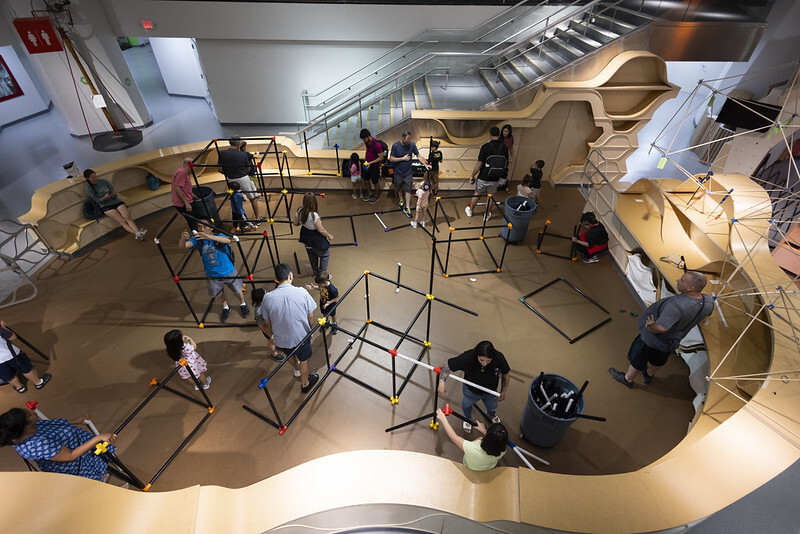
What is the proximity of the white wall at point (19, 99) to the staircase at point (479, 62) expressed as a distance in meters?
A: 9.06

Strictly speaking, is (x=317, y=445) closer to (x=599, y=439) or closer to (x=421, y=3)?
(x=599, y=439)

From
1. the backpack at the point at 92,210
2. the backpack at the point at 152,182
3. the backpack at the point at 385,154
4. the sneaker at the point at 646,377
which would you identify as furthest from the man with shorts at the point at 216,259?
the sneaker at the point at 646,377

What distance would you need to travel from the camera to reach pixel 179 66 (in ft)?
39.9

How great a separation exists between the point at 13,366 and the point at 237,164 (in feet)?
12.6

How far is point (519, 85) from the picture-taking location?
301 inches

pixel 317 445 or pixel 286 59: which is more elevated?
pixel 286 59

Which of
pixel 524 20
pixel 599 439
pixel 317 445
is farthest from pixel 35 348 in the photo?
pixel 524 20

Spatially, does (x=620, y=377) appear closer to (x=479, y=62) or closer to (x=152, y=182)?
(x=479, y=62)

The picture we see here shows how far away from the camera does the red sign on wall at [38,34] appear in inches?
312

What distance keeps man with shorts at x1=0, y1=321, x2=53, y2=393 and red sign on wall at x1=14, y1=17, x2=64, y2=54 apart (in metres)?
7.40

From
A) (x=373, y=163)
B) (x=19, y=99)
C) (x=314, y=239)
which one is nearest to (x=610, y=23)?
(x=373, y=163)

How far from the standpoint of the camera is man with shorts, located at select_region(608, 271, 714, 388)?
12.3ft

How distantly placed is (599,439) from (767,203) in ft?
13.2

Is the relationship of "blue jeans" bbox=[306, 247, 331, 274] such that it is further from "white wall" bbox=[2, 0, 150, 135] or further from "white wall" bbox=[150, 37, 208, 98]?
"white wall" bbox=[150, 37, 208, 98]
